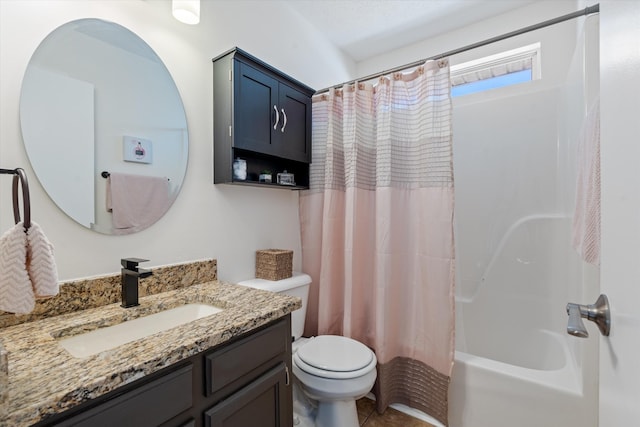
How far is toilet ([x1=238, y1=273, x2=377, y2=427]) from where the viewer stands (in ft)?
4.28

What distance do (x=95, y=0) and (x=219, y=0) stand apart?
619 mm

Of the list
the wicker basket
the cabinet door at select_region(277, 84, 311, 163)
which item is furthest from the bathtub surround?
the cabinet door at select_region(277, 84, 311, 163)

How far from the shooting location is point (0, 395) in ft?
1.64

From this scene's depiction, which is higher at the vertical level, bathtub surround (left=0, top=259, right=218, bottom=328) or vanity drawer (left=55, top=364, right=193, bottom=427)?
bathtub surround (left=0, top=259, right=218, bottom=328)

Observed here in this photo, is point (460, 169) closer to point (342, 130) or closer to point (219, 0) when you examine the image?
point (342, 130)

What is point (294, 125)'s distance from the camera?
1.75 meters

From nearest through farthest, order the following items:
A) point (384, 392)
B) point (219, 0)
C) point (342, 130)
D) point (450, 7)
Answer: point (219, 0), point (384, 392), point (342, 130), point (450, 7)

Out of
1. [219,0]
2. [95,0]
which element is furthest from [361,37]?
→ [95,0]

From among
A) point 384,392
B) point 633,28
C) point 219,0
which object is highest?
point 219,0

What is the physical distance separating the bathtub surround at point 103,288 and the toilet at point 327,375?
30cm

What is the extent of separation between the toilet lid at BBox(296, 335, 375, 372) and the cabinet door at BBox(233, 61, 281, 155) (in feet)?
3.49

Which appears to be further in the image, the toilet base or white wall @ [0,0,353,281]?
the toilet base

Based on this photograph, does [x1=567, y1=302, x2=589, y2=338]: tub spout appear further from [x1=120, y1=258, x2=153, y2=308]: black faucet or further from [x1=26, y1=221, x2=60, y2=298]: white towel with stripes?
[x1=120, y1=258, x2=153, y2=308]: black faucet

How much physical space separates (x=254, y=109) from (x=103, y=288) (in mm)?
1033
